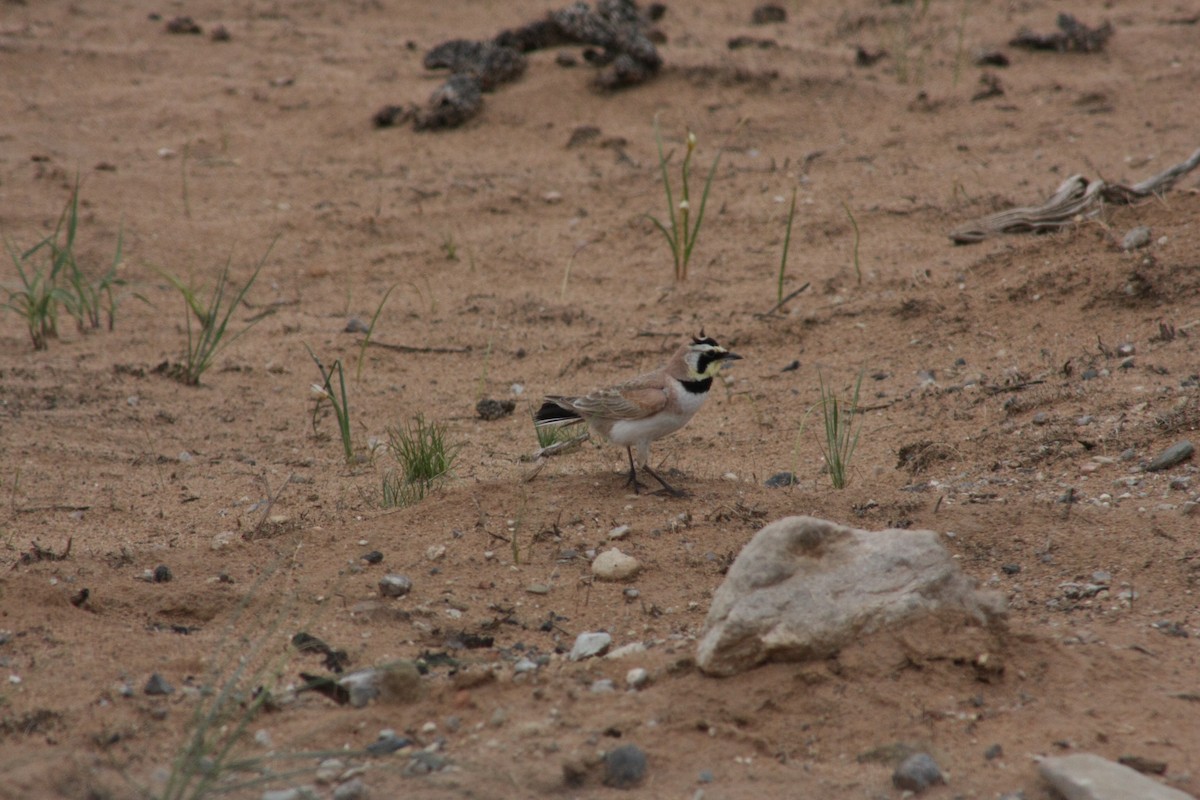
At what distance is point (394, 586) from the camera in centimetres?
428

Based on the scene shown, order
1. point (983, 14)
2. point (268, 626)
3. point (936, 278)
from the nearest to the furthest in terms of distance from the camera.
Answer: point (268, 626) → point (936, 278) → point (983, 14)

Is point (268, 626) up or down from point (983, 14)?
down

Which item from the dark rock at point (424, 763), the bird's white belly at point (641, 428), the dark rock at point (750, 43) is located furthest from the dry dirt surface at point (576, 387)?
the bird's white belly at point (641, 428)

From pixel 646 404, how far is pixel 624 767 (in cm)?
228

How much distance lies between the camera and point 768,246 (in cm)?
846

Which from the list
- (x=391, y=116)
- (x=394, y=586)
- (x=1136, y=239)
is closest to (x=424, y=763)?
(x=394, y=586)

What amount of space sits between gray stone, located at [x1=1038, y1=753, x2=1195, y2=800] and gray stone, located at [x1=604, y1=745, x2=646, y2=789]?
1021mm

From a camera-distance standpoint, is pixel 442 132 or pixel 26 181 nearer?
pixel 26 181

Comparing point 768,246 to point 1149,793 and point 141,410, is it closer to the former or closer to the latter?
point 141,410

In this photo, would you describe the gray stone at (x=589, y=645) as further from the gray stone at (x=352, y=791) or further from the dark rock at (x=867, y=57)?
the dark rock at (x=867, y=57)

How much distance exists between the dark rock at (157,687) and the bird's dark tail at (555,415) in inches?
88.2

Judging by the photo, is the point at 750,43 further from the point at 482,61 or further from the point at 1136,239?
the point at 1136,239

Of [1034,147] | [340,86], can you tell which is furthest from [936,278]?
[340,86]

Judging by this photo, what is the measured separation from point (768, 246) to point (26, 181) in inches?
233
